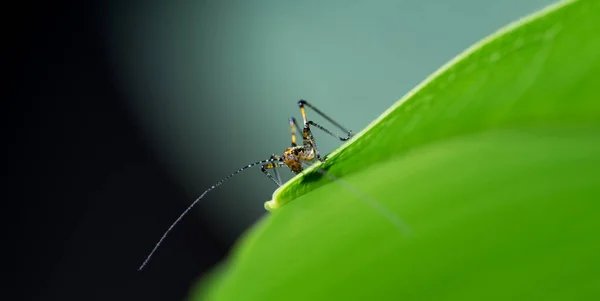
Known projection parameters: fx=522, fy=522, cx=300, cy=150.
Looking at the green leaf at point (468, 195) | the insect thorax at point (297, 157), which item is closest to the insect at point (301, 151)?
the insect thorax at point (297, 157)

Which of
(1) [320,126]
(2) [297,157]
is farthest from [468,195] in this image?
(1) [320,126]

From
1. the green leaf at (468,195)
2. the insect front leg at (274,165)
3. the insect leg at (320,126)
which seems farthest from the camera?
the insect front leg at (274,165)

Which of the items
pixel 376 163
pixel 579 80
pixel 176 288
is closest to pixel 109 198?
pixel 176 288

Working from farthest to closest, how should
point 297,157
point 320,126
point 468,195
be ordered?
point 320,126
point 297,157
point 468,195

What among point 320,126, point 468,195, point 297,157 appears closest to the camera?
point 468,195

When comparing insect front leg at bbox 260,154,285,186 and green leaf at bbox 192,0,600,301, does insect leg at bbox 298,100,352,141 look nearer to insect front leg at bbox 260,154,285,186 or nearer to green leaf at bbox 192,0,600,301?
insect front leg at bbox 260,154,285,186

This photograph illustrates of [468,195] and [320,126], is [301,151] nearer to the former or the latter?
→ [320,126]

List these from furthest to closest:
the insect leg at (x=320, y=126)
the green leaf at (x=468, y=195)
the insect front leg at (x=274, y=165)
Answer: the insect front leg at (x=274, y=165), the insect leg at (x=320, y=126), the green leaf at (x=468, y=195)

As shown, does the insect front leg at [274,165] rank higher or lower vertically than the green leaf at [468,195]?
higher

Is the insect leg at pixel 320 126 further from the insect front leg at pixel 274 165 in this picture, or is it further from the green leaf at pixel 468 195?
the green leaf at pixel 468 195
